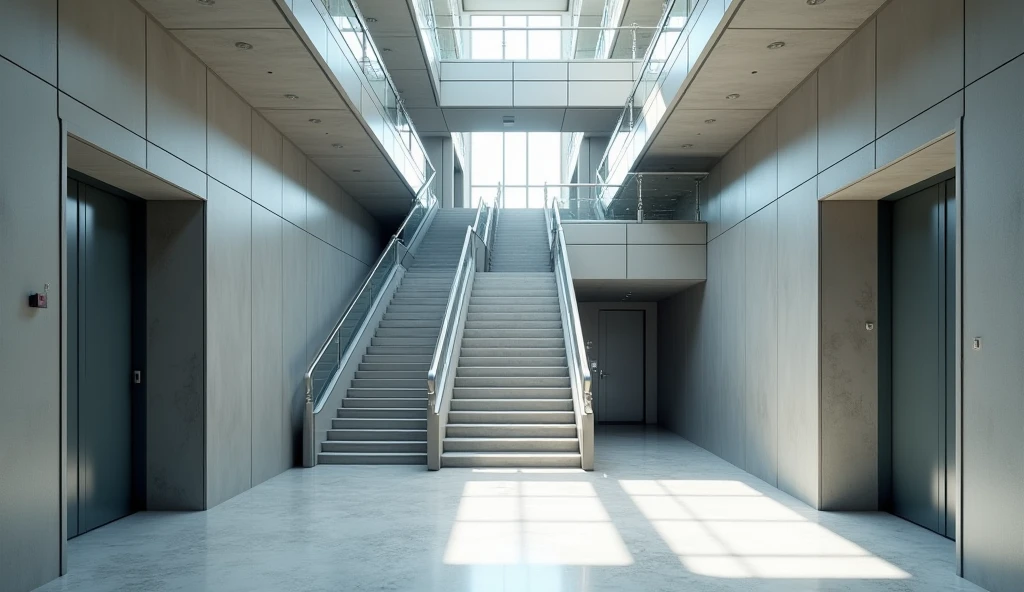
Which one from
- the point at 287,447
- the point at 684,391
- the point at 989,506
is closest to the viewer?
the point at 989,506

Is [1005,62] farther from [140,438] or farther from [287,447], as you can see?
[287,447]

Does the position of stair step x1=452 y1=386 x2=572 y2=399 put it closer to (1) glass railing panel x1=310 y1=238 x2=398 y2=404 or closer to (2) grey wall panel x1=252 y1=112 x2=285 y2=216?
(1) glass railing panel x1=310 y1=238 x2=398 y2=404

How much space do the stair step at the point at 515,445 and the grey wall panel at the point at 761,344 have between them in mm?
2295

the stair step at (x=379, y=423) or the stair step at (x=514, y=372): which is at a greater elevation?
the stair step at (x=514, y=372)

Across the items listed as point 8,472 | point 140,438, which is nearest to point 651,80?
point 140,438

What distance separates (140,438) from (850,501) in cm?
683

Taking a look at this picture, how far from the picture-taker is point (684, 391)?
51.7 feet

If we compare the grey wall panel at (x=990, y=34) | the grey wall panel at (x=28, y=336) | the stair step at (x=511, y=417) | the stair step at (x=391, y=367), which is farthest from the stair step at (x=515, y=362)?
the grey wall panel at (x=990, y=34)

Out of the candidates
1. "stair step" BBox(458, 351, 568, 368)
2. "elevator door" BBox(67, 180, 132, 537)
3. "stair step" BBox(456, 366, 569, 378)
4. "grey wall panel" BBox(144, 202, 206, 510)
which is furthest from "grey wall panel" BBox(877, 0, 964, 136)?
"stair step" BBox(458, 351, 568, 368)

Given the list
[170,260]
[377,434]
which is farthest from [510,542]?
[377,434]

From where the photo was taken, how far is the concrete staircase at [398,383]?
38.4 feet

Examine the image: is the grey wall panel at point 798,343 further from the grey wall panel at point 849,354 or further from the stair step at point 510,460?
the stair step at point 510,460

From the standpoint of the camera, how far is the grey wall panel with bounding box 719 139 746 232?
454 inches

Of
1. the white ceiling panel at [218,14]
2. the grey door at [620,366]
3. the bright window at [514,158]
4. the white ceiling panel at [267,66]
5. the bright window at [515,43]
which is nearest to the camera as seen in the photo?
the white ceiling panel at [218,14]
